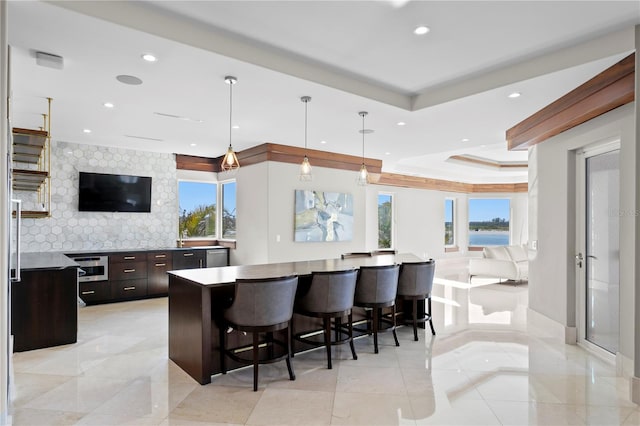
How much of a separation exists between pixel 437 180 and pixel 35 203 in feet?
31.0

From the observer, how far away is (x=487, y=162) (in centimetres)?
Answer: 997

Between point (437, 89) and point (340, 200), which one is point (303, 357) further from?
point (340, 200)

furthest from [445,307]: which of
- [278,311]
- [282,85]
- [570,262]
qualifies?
[282,85]

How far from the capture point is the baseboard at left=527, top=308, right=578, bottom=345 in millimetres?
4406

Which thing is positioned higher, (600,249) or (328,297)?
(600,249)

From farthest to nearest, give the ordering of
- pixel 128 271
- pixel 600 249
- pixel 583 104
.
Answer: pixel 128 271, pixel 600 249, pixel 583 104

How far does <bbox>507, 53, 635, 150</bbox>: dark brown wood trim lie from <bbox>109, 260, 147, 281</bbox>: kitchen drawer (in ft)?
20.2

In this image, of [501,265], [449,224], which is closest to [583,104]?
[501,265]

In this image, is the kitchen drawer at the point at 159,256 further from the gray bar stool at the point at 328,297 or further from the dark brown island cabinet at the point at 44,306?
the gray bar stool at the point at 328,297

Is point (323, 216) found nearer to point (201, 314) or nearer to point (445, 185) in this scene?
point (201, 314)

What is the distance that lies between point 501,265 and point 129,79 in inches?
303

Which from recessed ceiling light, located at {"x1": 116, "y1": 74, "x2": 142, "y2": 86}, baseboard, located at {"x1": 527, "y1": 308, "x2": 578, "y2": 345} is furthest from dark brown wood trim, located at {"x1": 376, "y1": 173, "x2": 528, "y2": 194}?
recessed ceiling light, located at {"x1": 116, "y1": 74, "x2": 142, "y2": 86}

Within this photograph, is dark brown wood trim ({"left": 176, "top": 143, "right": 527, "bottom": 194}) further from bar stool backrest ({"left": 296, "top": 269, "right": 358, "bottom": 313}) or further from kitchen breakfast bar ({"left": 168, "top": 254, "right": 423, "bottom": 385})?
bar stool backrest ({"left": 296, "top": 269, "right": 358, "bottom": 313})

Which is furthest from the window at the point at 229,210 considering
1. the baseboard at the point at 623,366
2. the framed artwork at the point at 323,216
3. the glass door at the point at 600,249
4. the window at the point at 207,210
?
the baseboard at the point at 623,366
